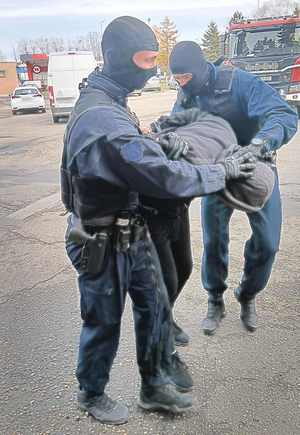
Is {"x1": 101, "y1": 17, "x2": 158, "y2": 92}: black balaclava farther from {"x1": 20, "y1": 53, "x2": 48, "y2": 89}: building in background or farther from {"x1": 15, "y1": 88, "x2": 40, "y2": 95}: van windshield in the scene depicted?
{"x1": 20, "y1": 53, "x2": 48, "y2": 89}: building in background

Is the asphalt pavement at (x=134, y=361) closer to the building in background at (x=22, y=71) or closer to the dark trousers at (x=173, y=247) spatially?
the dark trousers at (x=173, y=247)

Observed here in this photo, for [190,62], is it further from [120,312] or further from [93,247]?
[120,312]

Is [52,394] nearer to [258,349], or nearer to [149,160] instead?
[258,349]

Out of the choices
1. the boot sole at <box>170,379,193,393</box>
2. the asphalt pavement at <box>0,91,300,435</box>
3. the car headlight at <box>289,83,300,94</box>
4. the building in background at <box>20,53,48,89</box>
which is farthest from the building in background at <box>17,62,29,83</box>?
the boot sole at <box>170,379,193,393</box>

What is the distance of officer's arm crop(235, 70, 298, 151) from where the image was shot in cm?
273

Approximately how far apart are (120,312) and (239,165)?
89 centimetres

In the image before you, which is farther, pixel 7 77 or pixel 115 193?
pixel 7 77

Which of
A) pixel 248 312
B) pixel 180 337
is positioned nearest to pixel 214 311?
pixel 248 312

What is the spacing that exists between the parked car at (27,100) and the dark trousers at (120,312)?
2364 cm

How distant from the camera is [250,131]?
9.98 ft

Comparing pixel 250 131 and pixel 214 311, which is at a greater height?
pixel 250 131

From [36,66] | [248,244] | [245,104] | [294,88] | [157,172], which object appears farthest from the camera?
[36,66]

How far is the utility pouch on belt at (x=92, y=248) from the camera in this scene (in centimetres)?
216

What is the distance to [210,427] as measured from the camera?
2395 mm
